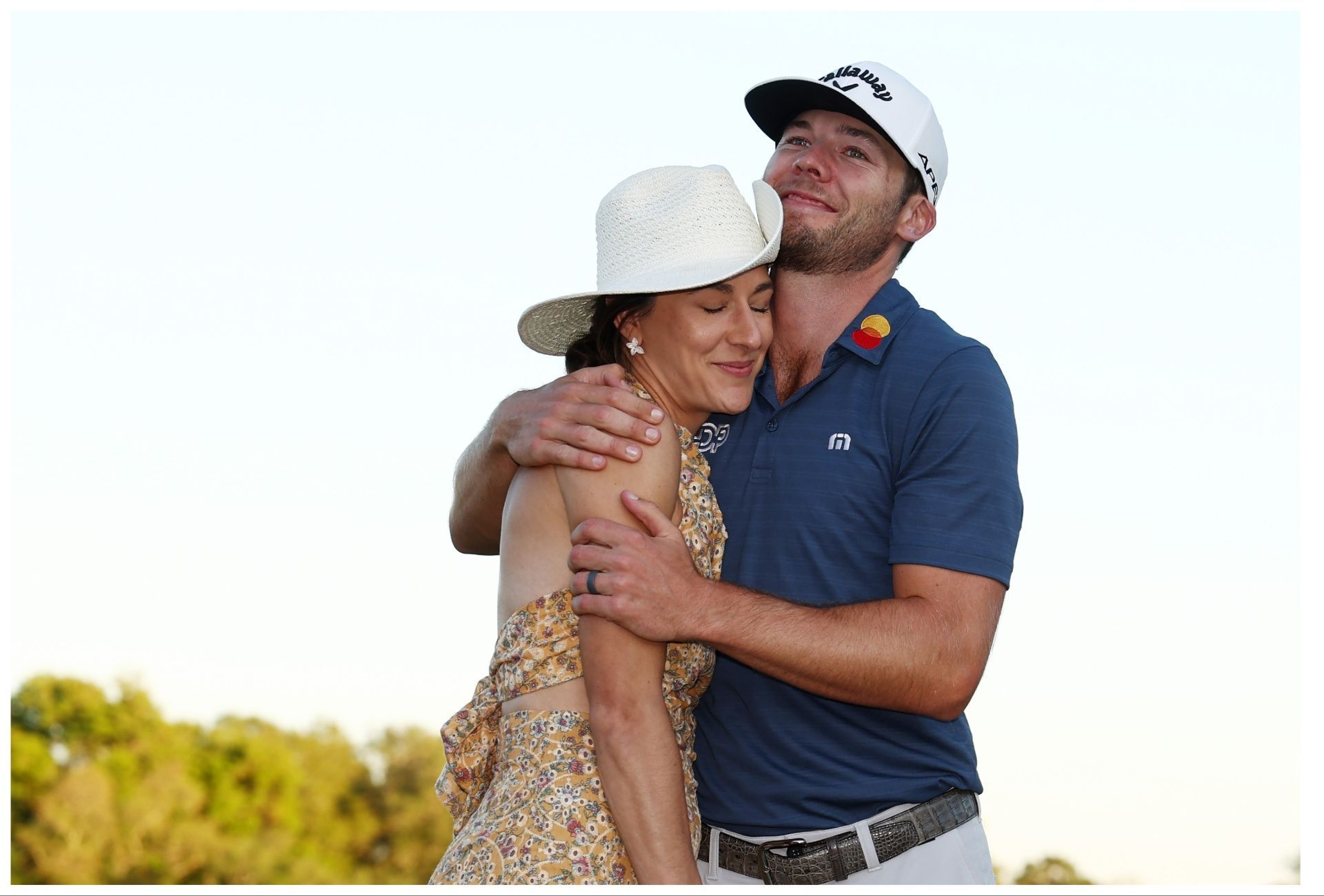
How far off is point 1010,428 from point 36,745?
116 feet

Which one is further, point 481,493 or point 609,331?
point 481,493

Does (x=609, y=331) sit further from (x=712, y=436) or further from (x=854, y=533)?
(x=854, y=533)

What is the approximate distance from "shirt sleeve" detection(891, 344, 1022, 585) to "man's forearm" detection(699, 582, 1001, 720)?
18 cm

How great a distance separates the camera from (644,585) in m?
3.60

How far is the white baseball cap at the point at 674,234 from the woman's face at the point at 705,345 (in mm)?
62

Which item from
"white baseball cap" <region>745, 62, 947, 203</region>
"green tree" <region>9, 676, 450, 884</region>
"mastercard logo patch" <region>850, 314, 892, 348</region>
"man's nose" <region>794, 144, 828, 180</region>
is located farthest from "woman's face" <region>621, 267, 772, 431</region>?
"green tree" <region>9, 676, 450, 884</region>

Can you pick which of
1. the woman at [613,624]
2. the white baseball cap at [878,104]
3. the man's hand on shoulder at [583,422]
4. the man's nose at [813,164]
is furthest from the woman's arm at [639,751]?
the white baseball cap at [878,104]

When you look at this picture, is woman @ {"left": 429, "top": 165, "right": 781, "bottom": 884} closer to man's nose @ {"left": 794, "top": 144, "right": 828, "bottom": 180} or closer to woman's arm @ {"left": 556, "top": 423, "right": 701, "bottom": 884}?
woman's arm @ {"left": 556, "top": 423, "right": 701, "bottom": 884}

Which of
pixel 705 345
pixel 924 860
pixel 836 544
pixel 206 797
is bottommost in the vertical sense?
pixel 206 797

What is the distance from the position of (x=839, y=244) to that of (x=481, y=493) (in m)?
1.50

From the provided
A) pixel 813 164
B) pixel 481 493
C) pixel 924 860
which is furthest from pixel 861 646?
pixel 813 164

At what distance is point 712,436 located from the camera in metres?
4.86

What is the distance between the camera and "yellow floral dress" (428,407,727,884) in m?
3.59

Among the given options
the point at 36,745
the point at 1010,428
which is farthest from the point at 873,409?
the point at 36,745
